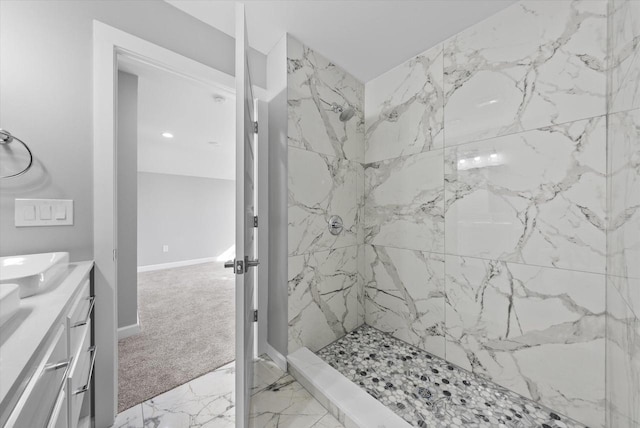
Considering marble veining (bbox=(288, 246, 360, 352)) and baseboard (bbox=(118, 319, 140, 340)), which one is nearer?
marble veining (bbox=(288, 246, 360, 352))

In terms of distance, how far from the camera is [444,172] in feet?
5.38

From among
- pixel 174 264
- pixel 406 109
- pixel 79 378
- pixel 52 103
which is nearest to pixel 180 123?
pixel 52 103

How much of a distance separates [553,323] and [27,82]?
2.77m

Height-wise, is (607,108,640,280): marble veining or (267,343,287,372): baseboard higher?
(607,108,640,280): marble veining

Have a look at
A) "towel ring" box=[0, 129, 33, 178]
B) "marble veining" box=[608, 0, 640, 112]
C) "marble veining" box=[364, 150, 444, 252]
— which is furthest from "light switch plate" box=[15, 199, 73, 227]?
"marble veining" box=[608, 0, 640, 112]

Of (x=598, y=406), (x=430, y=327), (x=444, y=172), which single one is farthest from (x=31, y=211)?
(x=598, y=406)

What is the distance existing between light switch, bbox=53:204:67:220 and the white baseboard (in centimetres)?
150

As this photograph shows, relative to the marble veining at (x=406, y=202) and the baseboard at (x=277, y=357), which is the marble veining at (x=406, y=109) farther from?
the baseboard at (x=277, y=357)

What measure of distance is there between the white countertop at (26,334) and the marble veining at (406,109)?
79.1 inches

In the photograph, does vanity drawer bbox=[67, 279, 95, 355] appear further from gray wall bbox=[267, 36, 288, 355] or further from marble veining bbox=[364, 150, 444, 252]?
marble veining bbox=[364, 150, 444, 252]

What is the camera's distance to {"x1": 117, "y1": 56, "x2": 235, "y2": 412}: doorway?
1.75 meters

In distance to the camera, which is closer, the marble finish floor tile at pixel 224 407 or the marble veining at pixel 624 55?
A: the marble veining at pixel 624 55

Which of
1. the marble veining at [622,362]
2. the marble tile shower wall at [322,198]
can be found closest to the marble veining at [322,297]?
the marble tile shower wall at [322,198]

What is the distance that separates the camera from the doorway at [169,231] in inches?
68.9
